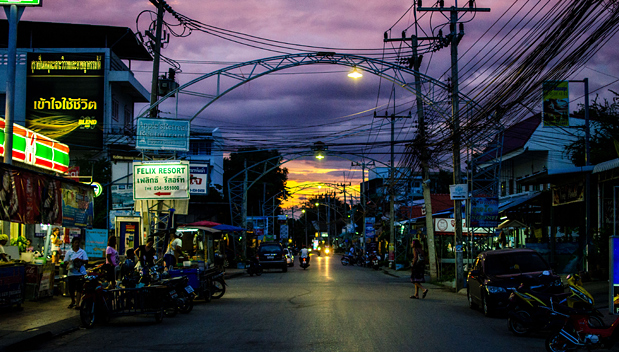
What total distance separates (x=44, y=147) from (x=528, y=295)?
556 inches

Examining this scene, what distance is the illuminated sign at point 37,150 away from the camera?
16.8 m

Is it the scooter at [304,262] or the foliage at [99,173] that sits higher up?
the foliage at [99,173]

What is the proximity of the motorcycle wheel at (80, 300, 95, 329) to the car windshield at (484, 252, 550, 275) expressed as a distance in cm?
922

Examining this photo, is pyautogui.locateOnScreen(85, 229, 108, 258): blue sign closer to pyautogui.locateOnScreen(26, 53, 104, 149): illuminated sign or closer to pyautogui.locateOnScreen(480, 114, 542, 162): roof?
pyautogui.locateOnScreen(480, 114, 542, 162): roof

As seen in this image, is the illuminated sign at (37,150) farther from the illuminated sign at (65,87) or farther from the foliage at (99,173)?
the illuminated sign at (65,87)

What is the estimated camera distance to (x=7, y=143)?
1366 centimetres

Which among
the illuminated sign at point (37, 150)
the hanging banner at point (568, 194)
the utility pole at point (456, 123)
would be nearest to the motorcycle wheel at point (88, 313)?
the illuminated sign at point (37, 150)

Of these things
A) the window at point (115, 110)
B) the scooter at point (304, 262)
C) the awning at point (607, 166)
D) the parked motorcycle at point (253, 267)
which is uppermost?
the window at point (115, 110)

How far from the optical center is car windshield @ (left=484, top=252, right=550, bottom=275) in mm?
15125

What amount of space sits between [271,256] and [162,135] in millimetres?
18482

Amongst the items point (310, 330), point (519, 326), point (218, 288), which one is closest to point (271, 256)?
point (218, 288)

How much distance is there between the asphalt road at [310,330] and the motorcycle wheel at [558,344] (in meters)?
0.86

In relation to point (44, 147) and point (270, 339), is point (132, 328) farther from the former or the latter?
point (44, 147)

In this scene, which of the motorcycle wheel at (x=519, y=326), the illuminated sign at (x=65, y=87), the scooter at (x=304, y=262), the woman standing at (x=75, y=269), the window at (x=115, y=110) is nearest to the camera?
the motorcycle wheel at (x=519, y=326)
